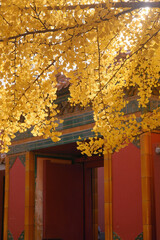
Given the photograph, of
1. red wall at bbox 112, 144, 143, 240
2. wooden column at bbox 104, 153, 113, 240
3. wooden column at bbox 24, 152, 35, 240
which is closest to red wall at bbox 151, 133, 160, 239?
red wall at bbox 112, 144, 143, 240

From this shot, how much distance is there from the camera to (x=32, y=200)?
8.80 m

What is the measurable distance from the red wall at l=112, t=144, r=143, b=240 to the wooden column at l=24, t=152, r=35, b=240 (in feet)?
8.71

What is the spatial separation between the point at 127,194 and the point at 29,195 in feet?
9.68

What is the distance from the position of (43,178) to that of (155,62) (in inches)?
201

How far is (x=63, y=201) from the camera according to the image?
9.27 metres

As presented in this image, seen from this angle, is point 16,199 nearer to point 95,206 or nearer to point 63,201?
point 63,201

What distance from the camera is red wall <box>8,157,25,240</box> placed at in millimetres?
8914

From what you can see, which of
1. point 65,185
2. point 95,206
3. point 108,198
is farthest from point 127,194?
point 95,206

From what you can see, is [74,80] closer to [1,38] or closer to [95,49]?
[95,49]

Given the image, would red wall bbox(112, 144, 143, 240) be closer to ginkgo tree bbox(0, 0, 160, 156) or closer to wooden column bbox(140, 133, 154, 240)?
wooden column bbox(140, 133, 154, 240)

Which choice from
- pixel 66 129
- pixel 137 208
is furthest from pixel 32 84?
pixel 66 129

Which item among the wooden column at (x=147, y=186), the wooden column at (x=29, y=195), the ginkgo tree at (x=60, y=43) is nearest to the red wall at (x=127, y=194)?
the wooden column at (x=147, y=186)

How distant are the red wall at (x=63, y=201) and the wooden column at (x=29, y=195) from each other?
0.30m

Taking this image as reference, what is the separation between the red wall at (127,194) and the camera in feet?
20.6
